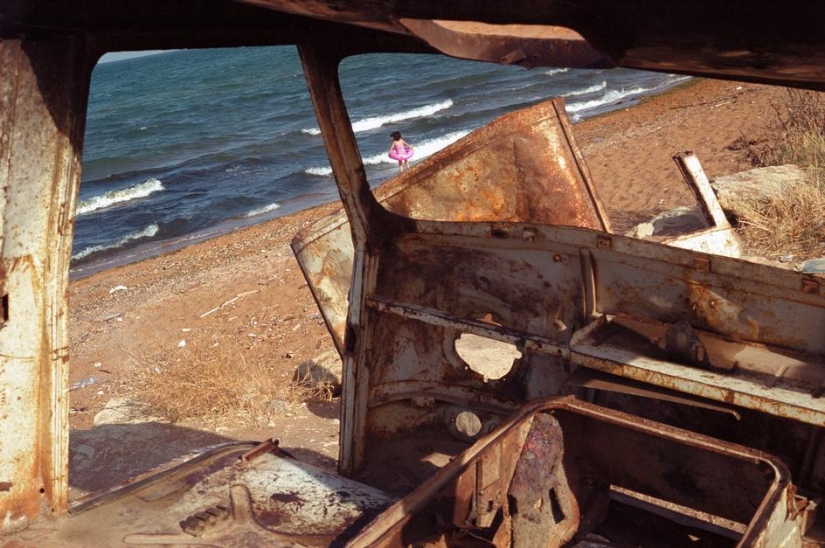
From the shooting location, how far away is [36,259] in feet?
8.35

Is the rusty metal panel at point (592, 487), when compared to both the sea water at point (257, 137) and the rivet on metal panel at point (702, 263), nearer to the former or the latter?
the rivet on metal panel at point (702, 263)

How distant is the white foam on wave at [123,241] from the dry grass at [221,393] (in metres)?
10.5

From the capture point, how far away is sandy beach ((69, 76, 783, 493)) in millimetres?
6465

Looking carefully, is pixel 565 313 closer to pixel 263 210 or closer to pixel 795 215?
pixel 795 215

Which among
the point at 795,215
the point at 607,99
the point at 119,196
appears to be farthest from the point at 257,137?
the point at 795,215

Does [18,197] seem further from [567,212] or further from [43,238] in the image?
[567,212]

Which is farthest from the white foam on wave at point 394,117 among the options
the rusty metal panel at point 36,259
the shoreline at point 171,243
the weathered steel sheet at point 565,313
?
the rusty metal panel at point 36,259

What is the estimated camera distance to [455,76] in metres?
34.5

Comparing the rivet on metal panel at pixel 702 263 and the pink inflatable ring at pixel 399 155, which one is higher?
the rivet on metal panel at pixel 702 263

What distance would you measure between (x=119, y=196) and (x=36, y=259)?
2042 cm

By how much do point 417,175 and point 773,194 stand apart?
4.91m

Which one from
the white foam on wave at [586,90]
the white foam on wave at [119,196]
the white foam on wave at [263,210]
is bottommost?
the white foam on wave at [119,196]

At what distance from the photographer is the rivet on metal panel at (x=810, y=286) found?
104 inches

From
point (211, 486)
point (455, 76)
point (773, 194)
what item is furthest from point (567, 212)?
point (455, 76)
